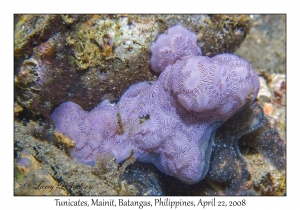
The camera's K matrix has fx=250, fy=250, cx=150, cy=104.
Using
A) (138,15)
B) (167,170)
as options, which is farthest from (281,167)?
(138,15)

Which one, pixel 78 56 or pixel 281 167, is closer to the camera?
pixel 78 56

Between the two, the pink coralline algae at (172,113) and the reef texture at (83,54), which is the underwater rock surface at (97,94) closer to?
the reef texture at (83,54)

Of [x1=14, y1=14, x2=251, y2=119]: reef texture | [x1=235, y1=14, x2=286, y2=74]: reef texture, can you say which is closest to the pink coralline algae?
[x1=14, y1=14, x2=251, y2=119]: reef texture

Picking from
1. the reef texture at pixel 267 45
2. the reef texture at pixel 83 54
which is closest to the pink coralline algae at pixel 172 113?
the reef texture at pixel 83 54

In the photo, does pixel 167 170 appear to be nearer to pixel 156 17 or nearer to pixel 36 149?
pixel 36 149

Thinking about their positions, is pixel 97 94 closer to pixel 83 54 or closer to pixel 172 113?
pixel 83 54

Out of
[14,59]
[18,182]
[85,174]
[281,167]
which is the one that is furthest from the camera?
[281,167]

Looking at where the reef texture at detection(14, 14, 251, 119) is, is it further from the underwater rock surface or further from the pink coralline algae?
the pink coralline algae

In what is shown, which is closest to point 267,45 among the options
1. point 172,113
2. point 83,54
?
point 172,113
